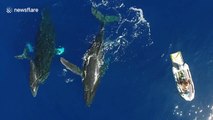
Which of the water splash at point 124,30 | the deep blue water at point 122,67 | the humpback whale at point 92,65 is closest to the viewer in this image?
the humpback whale at point 92,65

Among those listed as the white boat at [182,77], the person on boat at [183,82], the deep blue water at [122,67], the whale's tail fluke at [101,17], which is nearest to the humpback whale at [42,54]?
the deep blue water at [122,67]

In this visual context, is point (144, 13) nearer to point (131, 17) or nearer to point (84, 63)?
point (131, 17)

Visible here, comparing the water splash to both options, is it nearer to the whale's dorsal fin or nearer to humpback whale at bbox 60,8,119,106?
humpback whale at bbox 60,8,119,106

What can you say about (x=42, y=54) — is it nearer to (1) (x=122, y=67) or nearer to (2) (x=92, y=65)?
(2) (x=92, y=65)

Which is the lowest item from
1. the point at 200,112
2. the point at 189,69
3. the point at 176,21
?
the point at 200,112

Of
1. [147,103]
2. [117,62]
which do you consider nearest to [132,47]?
[117,62]

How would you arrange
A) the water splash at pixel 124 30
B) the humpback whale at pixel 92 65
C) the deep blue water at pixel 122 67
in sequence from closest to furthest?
the humpback whale at pixel 92 65
the deep blue water at pixel 122 67
the water splash at pixel 124 30

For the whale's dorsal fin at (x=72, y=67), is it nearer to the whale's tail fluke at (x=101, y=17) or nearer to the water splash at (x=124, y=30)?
the water splash at (x=124, y=30)
